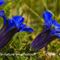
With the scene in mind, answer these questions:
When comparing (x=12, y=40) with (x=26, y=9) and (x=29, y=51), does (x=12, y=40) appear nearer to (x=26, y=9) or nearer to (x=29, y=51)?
(x=29, y=51)

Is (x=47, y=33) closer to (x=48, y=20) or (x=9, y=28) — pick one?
(x=48, y=20)

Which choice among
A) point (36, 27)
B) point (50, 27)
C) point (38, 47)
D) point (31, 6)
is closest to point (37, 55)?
point (38, 47)

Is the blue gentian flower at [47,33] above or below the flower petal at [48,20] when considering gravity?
below

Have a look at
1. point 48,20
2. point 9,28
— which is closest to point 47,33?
point 48,20

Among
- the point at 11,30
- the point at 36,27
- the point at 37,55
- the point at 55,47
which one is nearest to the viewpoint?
the point at 11,30
